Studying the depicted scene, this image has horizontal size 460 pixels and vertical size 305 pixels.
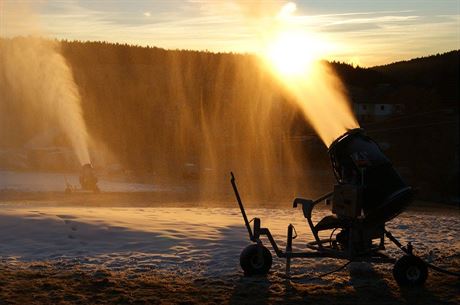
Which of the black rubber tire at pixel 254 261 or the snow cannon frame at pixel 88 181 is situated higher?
the snow cannon frame at pixel 88 181

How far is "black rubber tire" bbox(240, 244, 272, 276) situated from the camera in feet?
33.1

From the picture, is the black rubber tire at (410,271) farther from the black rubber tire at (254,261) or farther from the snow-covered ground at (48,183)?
the snow-covered ground at (48,183)

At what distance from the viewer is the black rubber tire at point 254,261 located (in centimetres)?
1008

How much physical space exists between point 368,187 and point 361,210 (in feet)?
1.12

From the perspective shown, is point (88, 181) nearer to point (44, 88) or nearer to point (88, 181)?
point (88, 181)

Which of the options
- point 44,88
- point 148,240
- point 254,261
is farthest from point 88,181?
Answer: point 44,88

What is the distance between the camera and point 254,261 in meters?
10.1

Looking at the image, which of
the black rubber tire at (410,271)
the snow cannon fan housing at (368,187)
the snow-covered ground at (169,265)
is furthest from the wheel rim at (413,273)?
the snow cannon fan housing at (368,187)

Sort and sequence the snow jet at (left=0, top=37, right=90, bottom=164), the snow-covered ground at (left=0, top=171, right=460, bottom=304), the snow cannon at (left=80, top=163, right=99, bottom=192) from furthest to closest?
the snow jet at (left=0, top=37, right=90, bottom=164)
the snow cannon at (left=80, top=163, right=99, bottom=192)
the snow-covered ground at (left=0, top=171, right=460, bottom=304)

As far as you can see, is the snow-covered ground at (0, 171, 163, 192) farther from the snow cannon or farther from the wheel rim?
the wheel rim

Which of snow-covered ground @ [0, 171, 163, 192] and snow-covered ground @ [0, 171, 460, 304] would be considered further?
snow-covered ground @ [0, 171, 163, 192]

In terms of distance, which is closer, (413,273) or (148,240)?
(413,273)

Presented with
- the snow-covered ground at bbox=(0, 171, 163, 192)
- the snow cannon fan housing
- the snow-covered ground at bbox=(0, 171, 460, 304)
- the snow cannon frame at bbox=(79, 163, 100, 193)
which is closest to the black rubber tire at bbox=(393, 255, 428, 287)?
the snow-covered ground at bbox=(0, 171, 460, 304)

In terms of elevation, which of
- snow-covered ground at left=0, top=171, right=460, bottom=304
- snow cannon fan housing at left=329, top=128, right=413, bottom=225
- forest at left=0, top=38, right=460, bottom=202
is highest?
forest at left=0, top=38, right=460, bottom=202
